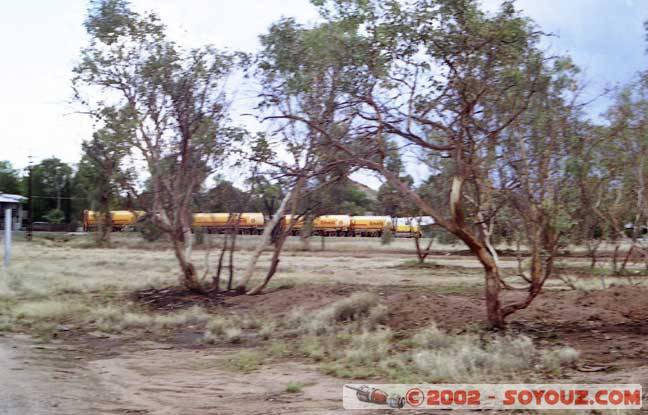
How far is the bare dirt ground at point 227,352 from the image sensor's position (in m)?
8.77

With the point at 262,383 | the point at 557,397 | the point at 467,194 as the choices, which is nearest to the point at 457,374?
the point at 557,397

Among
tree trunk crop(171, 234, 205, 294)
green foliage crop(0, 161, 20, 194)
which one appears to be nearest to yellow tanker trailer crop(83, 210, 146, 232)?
green foliage crop(0, 161, 20, 194)

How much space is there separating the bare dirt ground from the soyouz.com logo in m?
0.52

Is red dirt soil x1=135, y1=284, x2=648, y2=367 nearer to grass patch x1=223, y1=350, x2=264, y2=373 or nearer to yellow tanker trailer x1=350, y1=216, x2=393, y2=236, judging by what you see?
grass patch x1=223, y1=350, x2=264, y2=373

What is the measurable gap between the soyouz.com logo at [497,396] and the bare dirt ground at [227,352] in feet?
1.72

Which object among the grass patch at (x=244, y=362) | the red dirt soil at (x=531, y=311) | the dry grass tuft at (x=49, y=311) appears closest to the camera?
the grass patch at (x=244, y=362)

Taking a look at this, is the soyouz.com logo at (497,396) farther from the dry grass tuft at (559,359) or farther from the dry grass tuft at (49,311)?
the dry grass tuft at (49,311)

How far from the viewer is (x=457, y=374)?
31.3ft

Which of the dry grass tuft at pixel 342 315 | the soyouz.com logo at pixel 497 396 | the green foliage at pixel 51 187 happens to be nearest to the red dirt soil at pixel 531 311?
the dry grass tuft at pixel 342 315

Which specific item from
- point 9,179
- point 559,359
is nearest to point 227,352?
point 559,359

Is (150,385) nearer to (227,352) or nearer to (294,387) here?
(294,387)

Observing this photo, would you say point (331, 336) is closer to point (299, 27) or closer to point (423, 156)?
point (423, 156)

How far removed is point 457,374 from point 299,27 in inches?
387

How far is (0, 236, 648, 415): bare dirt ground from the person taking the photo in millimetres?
8773
